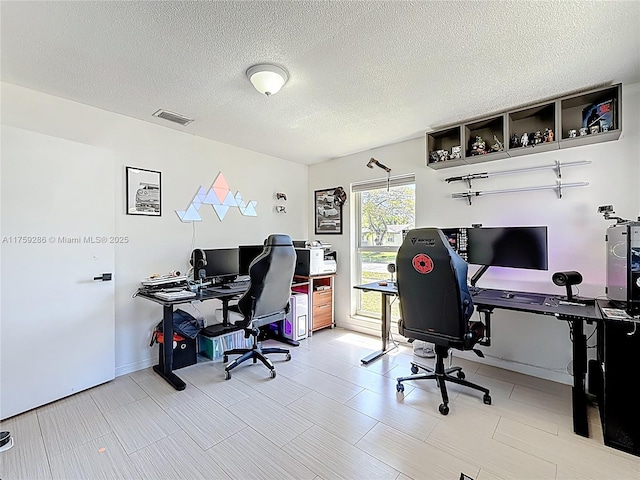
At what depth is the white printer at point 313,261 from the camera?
395 cm

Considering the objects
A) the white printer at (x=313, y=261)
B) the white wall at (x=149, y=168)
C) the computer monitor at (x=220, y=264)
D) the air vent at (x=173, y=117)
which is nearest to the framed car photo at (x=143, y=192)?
the white wall at (x=149, y=168)

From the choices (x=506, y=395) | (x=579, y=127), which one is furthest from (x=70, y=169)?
(x=579, y=127)

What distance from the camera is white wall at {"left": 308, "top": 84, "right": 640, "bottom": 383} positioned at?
2.38 m

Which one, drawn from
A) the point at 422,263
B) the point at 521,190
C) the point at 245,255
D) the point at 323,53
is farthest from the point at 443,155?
the point at 245,255

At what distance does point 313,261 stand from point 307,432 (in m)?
2.24

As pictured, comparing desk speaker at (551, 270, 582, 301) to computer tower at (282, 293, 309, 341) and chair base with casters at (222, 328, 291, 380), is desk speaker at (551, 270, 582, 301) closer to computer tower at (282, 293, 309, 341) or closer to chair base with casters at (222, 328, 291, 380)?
chair base with casters at (222, 328, 291, 380)

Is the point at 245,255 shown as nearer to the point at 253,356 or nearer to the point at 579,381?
the point at 253,356

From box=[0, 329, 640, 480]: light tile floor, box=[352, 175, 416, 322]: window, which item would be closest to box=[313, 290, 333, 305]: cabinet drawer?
box=[352, 175, 416, 322]: window

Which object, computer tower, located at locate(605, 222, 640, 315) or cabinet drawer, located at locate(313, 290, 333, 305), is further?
cabinet drawer, located at locate(313, 290, 333, 305)

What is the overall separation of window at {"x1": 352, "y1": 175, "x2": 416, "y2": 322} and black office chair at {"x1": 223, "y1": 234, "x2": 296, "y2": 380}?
157 cm

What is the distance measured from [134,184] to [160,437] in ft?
Answer: 7.35

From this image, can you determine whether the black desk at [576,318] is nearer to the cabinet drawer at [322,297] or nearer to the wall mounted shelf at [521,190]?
the wall mounted shelf at [521,190]

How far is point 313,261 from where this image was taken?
156 inches

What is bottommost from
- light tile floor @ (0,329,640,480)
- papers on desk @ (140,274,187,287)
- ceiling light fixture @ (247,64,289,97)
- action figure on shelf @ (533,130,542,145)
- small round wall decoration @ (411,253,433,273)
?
light tile floor @ (0,329,640,480)
